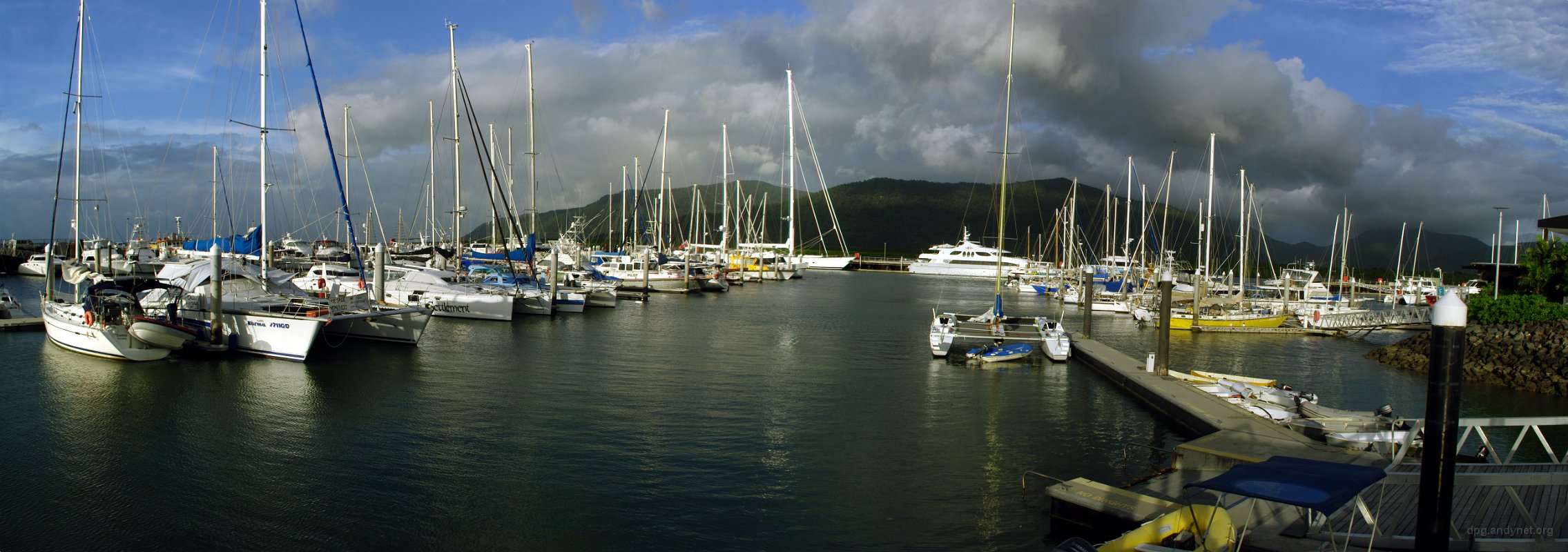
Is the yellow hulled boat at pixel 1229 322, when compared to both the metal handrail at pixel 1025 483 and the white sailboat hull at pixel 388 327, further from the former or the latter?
the white sailboat hull at pixel 388 327

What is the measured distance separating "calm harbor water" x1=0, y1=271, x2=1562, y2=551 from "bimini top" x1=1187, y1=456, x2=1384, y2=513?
3.42m

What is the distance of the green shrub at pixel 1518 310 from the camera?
1217 inches

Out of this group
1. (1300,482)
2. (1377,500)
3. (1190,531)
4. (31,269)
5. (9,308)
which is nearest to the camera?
(1300,482)

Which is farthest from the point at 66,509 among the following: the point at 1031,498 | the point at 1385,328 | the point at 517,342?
the point at 1385,328

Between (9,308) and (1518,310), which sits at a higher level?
(1518,310)

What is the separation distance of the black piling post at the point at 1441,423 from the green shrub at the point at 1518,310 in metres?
29.0

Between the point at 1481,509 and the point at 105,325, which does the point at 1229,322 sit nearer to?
the point at 1481,509

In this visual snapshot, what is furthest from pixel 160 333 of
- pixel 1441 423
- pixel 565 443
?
pixel 1441 423

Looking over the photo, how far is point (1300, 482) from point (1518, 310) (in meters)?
31.4

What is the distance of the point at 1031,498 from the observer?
13.7m

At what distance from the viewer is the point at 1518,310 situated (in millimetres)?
31797

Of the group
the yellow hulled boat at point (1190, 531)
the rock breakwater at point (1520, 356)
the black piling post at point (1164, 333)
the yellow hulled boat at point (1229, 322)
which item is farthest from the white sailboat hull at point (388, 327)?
the yellow hulled boat at point (1229, 322)

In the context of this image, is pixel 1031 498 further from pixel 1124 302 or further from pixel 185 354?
pixel 1124 302

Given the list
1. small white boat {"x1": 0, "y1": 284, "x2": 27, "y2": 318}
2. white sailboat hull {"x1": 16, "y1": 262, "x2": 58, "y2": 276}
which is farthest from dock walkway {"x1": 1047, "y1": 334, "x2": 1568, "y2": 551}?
white sailboat hull {"x1": 16, "y1": 262, "x2": 58, "y2": 276}
